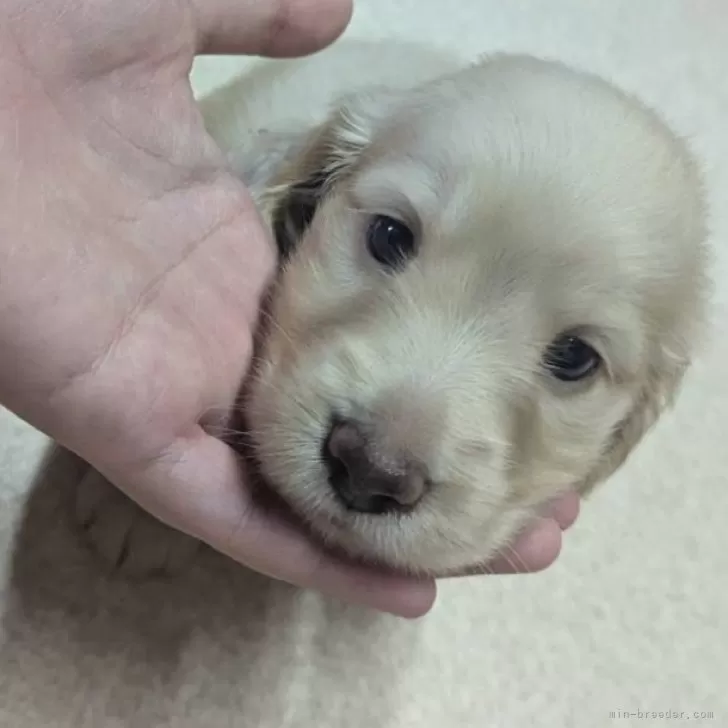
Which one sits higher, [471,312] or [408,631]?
[471,312]

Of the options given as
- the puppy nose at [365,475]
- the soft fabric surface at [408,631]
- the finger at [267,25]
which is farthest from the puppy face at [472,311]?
the soft fabric surface at [408,631]

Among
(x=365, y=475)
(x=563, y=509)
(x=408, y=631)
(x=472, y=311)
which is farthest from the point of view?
(x=408, y=631)

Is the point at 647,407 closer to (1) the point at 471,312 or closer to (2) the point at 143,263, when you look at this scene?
(1) the point at 471,312

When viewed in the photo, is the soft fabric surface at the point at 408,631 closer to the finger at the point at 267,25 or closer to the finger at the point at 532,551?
the finger at the point at 532,551

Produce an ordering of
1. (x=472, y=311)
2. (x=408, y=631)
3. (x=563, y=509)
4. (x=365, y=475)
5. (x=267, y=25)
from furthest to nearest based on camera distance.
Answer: (x=408, y=631) < (x=563, y=509) < (x=267, y=25) < (x=472, y=311) < (x=365, y=475)

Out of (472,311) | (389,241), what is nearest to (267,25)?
(389,241)

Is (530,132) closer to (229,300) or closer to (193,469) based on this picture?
(229,300)
